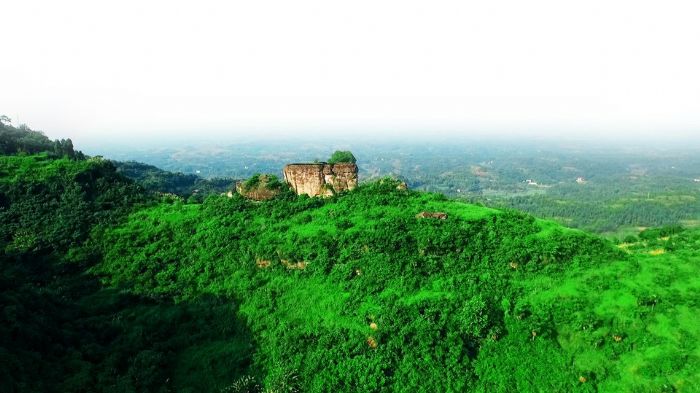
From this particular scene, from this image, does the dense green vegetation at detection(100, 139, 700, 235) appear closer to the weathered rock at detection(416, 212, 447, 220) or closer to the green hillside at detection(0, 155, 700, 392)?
the weathered rock at detection(416, 212, 447, 220)

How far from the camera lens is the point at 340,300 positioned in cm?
2273

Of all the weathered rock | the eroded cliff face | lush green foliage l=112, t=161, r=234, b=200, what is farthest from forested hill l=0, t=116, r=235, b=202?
the weathered rock

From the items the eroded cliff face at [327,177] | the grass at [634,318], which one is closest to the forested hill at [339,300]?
the grass at [634,318]

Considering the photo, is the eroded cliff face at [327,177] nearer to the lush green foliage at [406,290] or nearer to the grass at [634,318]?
the lush green foliage at [406,290]

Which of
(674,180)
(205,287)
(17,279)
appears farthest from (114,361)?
(674,180)

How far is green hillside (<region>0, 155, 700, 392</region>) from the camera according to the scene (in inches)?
727

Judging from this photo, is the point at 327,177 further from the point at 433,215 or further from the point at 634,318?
the point at 634,318

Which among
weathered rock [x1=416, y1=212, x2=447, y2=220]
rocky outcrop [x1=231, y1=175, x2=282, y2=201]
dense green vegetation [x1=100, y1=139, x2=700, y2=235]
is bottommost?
dense green vegetation [x1=100, y1=139, x2=700, y2=235]

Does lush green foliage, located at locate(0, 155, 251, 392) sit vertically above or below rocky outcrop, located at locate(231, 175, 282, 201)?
below

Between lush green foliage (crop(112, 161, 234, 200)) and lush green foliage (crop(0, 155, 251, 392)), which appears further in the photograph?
lush green foliage (crop(112, 161, 234, 200))

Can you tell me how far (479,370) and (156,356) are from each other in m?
15.2

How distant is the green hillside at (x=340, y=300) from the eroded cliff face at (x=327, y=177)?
1.48m

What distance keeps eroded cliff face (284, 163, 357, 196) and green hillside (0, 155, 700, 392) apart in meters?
1.48

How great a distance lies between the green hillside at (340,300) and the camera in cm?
1845
